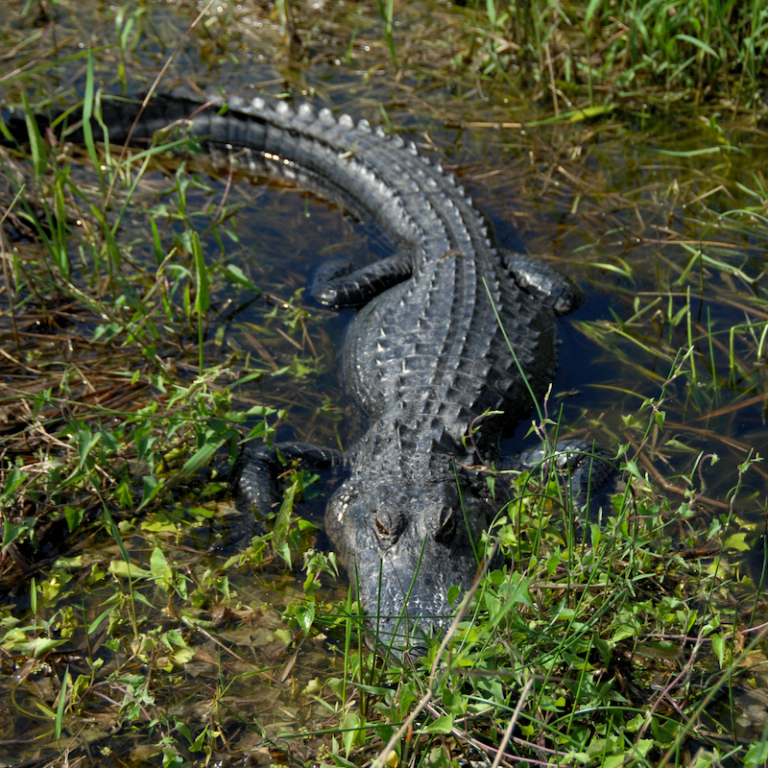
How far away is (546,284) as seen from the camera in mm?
4105

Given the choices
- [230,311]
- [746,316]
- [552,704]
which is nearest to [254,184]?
[230,311]

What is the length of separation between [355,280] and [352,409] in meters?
0.95

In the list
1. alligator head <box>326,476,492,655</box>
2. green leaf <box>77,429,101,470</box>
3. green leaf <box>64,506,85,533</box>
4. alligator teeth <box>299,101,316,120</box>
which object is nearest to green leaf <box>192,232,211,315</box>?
green leaf <box>77,429,101,470</box>

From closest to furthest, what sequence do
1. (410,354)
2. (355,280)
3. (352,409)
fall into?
(410,354) → (352,409) → (355,280)

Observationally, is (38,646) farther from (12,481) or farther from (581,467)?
(581,467)

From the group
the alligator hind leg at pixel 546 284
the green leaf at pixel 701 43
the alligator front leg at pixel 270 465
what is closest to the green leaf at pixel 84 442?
the alligator front leg at pixel 270 465

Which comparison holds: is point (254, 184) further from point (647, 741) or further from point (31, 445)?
point (647, 741)

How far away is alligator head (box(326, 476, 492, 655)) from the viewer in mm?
2227

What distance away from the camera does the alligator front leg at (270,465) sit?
304 centimetres

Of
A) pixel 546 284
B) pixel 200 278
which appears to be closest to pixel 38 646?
pixel 200 278

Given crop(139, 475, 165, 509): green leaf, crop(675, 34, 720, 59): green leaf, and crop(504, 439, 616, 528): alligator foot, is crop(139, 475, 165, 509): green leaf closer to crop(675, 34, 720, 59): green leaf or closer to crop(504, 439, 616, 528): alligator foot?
crop(504, 439, 616, 528): alligator foot

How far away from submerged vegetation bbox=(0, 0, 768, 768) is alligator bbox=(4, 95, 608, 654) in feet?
0.49

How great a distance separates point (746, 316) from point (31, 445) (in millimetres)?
3614

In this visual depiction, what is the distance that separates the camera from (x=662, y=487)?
301cm
